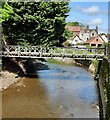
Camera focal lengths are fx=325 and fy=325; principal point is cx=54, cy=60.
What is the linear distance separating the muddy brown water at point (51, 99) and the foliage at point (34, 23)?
393cm

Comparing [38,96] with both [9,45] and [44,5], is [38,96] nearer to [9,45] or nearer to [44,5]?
[9,45]

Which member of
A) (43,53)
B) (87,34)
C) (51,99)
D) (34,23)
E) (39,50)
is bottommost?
(51,99)

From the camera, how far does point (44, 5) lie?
100ft

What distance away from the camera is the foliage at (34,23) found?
3020 centimetres

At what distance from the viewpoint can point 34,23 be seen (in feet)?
100

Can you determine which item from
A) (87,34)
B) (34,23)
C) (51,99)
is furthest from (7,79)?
(87,34)

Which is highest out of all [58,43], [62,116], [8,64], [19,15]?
[19,15]

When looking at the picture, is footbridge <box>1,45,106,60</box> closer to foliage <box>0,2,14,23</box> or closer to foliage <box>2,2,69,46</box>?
foliage <box>2,2,69,46</box>

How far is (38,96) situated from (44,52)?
727cm

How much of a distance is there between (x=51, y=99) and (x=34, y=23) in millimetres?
10733

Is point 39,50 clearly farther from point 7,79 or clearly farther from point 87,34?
point 87,34

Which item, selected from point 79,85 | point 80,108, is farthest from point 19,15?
point 80,108

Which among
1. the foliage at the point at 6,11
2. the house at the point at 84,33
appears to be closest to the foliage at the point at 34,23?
the foliage at the point at 6,11

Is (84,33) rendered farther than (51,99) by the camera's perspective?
Yes
